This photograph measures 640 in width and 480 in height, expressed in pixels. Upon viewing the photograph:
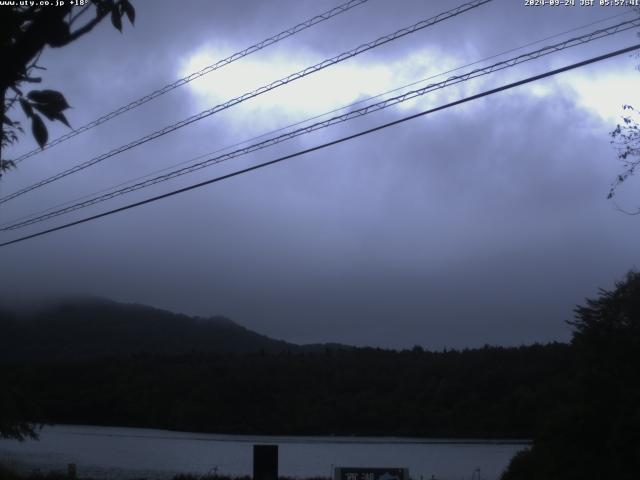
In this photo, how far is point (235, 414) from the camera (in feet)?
157

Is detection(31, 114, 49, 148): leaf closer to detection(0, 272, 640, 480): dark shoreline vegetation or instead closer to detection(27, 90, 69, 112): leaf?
detection(27, 90, 69, 112): leaf

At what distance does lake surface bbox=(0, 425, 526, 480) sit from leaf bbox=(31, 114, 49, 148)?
1118 inches

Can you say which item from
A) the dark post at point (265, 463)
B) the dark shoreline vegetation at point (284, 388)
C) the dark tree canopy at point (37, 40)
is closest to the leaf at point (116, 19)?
the dark tree canopy at point (37, 40)

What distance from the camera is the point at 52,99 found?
4.74m

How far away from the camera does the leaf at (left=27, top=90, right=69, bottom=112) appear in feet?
15.5

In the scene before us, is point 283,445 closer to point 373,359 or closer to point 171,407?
point 171,407

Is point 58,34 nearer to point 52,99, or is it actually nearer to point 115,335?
point 52,99

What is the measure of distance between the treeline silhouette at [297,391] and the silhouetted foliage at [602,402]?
55.9 feet

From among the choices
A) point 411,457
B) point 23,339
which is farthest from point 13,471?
point 23,339

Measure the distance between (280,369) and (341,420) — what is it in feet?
Answer: 20.5

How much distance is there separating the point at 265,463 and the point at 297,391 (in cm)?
3140

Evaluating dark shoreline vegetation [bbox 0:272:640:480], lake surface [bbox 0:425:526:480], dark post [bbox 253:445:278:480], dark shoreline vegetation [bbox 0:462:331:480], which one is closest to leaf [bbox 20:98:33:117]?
dark post [bbox 253:445:278:480]

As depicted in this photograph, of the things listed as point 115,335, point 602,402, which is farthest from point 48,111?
point 115,335

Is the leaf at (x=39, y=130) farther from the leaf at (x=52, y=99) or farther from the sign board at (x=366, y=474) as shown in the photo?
the sign board at (x=366, y=474)
